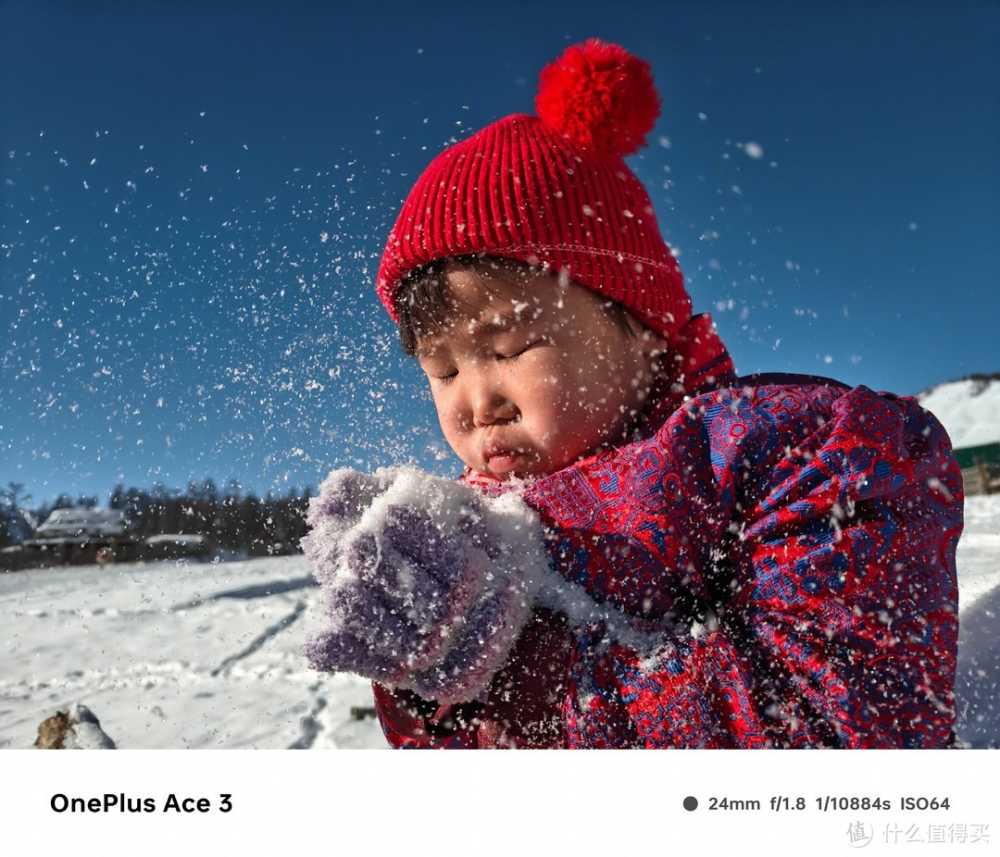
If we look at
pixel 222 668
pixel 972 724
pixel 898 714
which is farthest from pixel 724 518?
pixel 222 668

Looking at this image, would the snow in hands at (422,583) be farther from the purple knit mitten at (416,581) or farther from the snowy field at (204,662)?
the snowy field at (204,662)

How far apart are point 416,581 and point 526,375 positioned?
34cm

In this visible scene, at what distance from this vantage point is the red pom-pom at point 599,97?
3.77 feet

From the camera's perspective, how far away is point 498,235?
1.03m

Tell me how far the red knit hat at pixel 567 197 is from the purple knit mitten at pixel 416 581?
416 millimetres

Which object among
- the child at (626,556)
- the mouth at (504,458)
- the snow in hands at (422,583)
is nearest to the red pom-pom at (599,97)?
the child at (626,556)

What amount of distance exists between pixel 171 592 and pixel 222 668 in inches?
61.6

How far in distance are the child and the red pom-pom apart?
10.6 inches

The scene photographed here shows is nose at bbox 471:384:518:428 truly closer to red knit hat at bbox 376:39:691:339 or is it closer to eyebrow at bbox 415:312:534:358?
Result: eyebrow at bbox 415:312:534:358

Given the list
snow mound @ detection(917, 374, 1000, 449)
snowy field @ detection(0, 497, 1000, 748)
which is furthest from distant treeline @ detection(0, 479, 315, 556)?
snow mound @ detection(917, 374, 1000, 449)
